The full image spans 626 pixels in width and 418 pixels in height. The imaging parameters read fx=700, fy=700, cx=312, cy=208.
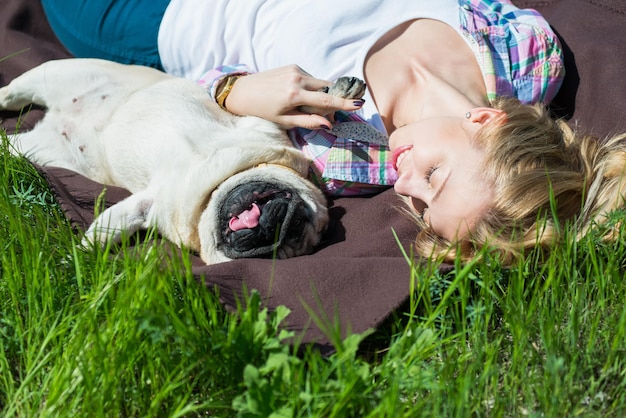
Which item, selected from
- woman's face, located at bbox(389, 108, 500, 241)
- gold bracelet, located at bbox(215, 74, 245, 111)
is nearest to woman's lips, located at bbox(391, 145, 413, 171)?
woman's face, located at bbox(389, 108, 500, 241)

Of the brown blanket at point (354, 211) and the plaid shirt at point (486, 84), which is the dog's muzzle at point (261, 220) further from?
the plaid shirt at point (486, 84)

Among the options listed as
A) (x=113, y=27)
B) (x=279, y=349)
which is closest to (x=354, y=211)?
(x=279, y=349)

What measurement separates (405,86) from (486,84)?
1.20ft

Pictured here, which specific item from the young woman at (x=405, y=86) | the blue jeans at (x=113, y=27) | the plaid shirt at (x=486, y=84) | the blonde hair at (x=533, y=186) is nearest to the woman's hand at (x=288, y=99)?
the young woman at (x=405, y=86)

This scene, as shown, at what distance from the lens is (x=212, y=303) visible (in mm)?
2100

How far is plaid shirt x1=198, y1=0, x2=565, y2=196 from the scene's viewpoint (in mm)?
3016

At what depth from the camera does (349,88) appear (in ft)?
9.02

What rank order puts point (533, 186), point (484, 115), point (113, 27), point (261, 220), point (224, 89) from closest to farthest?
point (533, 186)
point (261, 220)
point (484, 115)
point (224, 89)
point (113, 27)

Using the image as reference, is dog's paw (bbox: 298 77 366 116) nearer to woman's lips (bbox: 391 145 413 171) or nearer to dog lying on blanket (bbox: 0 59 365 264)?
dog lying on blanket (bbox: 0 59 365 264)

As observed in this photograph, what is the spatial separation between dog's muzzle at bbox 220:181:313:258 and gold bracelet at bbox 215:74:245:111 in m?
0.63

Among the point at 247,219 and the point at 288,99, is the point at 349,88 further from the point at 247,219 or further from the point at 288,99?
the point at 247,219

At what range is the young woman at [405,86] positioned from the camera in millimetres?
2512

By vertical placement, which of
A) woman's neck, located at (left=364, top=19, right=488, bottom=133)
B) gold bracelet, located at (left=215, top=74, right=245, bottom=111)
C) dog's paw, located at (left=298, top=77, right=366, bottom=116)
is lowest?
gold bracelet, located at (left=215, top=74, right=245, bottom=111)

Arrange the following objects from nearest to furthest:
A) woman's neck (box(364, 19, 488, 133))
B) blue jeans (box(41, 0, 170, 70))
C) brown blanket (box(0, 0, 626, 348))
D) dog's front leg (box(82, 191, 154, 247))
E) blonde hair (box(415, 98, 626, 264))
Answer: brown blanket (box(0, 0, 626, 348)) < blonde hair (box(415, 98, 626, 264)) < dog's front leg (box(82, 191, 154, 247)) < woman's neck (box(364, 19, 488, 133)) < blue jeans (box(41, 0, 170, 70))
